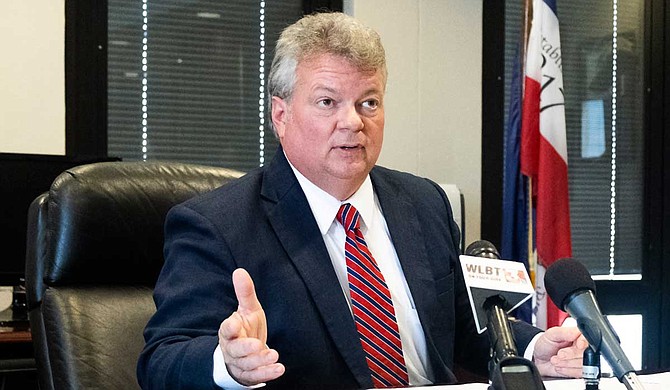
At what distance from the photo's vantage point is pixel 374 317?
1.79m

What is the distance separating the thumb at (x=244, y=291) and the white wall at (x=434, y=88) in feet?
10.2

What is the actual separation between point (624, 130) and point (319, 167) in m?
3.78

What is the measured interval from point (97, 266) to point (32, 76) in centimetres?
214

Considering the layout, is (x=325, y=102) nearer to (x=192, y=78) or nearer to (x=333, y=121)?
(x=333, y=121)

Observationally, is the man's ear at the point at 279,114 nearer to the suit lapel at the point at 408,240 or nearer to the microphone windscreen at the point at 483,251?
Result: the suit lapel at the point at 408,240

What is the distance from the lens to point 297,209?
5.99ft

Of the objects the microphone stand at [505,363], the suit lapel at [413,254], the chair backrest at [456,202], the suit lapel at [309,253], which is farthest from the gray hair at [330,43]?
the chair backrest at [456,202]

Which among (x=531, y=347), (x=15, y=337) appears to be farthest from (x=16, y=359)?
(x=531, y=347)

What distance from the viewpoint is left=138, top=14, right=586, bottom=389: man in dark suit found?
65.9 inches

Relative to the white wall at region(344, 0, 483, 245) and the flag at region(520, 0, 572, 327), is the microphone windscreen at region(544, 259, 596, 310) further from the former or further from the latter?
the white wall at region(344, 0, 483, 245)

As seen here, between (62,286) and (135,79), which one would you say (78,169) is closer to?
(62,286)

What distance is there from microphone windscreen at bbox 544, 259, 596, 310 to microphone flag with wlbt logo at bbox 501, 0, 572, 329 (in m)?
2.90

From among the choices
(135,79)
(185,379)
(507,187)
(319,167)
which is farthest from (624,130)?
(185,379)

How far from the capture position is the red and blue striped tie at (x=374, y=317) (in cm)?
176
